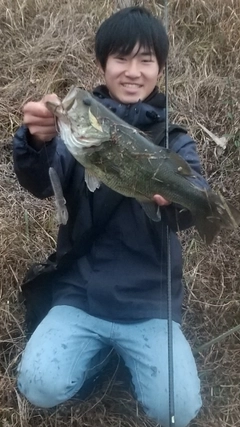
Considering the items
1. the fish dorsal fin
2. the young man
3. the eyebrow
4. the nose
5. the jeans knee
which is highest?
the eyebrow

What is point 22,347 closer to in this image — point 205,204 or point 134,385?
point 134,385

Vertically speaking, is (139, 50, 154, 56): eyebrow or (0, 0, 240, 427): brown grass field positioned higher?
(139, 50, 154, 56): eyebrow

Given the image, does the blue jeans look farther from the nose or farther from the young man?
the nose

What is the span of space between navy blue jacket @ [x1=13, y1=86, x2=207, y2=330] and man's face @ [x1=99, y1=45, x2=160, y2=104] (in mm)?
36

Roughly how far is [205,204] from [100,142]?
0.36 metres

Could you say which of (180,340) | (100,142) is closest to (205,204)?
(100,142)

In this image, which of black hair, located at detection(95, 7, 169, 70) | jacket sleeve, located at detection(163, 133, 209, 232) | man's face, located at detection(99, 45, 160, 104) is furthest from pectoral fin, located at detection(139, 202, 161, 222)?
black hair, located at detection(95, 7, 169, 70)

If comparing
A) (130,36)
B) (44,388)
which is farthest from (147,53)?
(44,388)

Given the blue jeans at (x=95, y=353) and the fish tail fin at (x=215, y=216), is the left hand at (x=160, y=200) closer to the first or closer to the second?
Answer: the fish tail fin at (x=215, y=216)

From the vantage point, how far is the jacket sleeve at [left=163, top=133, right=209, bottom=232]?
6.95 ft

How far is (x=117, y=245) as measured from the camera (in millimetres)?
2398

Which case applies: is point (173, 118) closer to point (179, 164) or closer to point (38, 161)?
point (38, 161)

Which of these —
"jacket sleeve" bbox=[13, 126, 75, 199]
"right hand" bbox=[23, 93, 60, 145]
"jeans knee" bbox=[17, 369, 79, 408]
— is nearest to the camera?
"right hand" bbox=[23, 93, 60, 145]

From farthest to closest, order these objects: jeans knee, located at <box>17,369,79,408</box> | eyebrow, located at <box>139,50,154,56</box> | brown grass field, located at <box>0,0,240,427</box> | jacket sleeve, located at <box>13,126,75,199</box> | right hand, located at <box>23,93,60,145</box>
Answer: brown grass field, located at <box>0,0,240,427</box> → eyebrow, located at <box>139,50,154,56</box> → jeans knee, located at <box>17,369,79,408</box> → jacket sleeve, located at <box>13,126,75,199</box> → right hand, located at <box>23,93,60,145</box>
